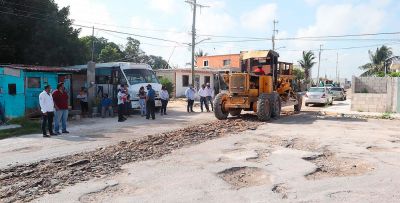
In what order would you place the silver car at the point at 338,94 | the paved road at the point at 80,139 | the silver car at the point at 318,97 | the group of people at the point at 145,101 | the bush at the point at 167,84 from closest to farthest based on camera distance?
the paved road at the point at 80,139 < the group of people at the point at 145,101 < the silver car at the point at 318,97 < the bush at the point at 167,84 < the silver car at the point at 338,94

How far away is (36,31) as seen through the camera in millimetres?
24703

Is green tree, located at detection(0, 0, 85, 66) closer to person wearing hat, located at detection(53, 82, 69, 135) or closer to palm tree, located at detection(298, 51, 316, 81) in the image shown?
person wearing hat, located at detection(53, 82, 69, 135)

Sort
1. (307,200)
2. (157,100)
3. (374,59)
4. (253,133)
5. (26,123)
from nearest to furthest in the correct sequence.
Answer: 1. (307,200)
2. (253,133)
3. (26,123)
4. (157,100)
5. (374,59)

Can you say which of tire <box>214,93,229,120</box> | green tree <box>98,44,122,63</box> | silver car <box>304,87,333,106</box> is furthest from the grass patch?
green tree <box>98,44,122,63</box>

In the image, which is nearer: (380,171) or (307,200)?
(307,200)

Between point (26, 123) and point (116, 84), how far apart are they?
5.63 metres

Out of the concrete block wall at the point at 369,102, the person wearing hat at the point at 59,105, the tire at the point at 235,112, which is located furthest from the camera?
the concrete block wall at the point at 369,102

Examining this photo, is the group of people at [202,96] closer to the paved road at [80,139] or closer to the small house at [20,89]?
the paved road at [80,139]

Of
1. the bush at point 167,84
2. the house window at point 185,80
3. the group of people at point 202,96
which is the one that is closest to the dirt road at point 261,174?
the group of people at point 202,96

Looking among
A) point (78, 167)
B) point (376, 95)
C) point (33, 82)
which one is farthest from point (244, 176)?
point (376, 95)

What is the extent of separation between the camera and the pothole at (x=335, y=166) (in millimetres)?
7270

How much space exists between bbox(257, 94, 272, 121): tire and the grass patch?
767cm

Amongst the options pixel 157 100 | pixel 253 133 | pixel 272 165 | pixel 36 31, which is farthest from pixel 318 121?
pixel 36 31

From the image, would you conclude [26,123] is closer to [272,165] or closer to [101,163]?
[101,163]
